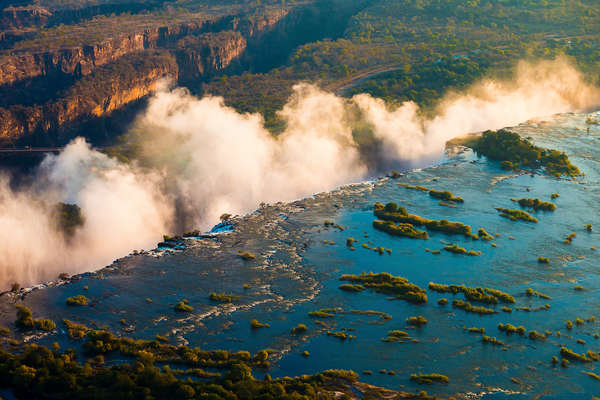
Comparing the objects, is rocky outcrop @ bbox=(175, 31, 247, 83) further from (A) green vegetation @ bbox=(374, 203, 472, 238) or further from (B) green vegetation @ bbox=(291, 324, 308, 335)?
(B) green vegetation @ bbox=(291, 324, 308, 335)

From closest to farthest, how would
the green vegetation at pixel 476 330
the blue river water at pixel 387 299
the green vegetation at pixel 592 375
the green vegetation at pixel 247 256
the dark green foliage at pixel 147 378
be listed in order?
the dark green foliage at pixel 147 378 < the green vegetation at pixel 592 375 < the blue river water at pixel 387 299 < the green vegetation at pixel 476 330 < the green vegetation at pixel 247 256

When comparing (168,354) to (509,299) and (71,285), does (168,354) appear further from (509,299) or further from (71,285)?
(509,299)

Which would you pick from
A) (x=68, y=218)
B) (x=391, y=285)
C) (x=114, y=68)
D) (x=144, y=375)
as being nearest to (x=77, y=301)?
(x=144, y=375)

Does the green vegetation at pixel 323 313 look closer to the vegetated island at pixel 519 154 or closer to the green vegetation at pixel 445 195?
the green vegetation at pixel 445 195

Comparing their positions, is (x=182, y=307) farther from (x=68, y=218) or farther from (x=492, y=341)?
(x=68, y=218)

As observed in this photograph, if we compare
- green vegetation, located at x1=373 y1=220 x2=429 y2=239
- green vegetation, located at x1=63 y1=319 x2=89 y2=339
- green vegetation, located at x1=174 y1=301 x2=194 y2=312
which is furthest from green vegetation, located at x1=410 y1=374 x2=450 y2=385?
green vegetation, located at x1=373 y1=220 x2=429 y2=239

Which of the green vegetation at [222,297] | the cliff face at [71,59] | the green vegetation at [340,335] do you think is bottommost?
the green vegetation at [340,335]

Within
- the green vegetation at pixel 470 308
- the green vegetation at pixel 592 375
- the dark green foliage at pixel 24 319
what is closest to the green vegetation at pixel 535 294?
the green vegetation at pixel 470 308
